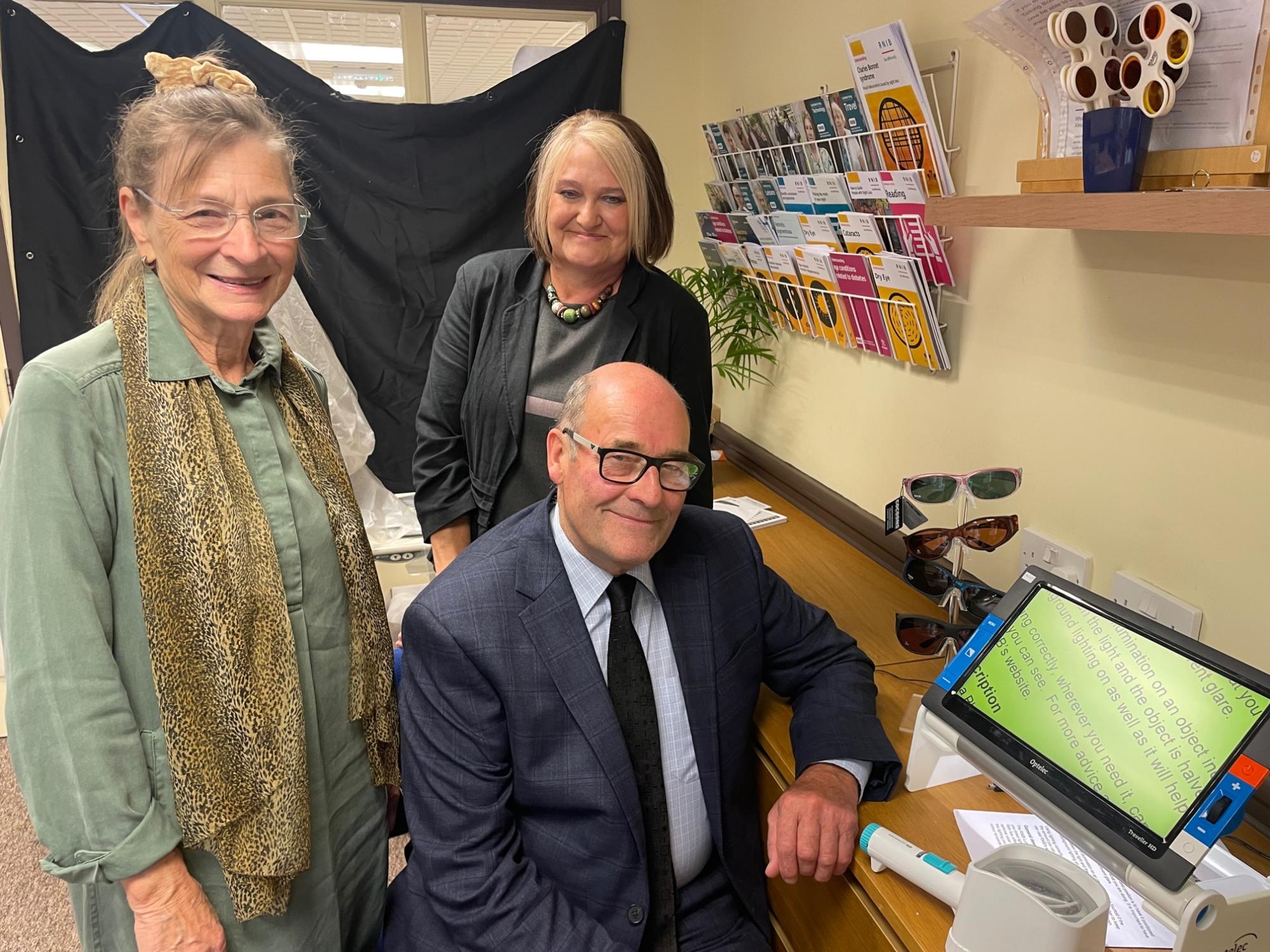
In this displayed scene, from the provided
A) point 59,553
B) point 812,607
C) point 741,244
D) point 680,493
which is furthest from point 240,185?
point 741,244

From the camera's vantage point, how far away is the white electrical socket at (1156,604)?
1.39 metres

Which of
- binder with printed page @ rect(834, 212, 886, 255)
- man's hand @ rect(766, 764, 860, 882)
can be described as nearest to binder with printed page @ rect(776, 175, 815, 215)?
binder with printed page @ rect(834, 212, 886, 255)

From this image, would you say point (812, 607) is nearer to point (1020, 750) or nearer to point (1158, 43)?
point (1020, 750)

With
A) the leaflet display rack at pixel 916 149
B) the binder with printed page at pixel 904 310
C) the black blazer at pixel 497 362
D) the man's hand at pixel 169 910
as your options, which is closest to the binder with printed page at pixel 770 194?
the leaflet display rack at pixel 916 149

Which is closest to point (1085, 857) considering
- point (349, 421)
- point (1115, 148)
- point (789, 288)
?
point (1115, 148)

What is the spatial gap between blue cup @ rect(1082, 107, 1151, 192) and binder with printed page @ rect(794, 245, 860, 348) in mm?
1015

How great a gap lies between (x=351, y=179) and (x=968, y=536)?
94.6 inches

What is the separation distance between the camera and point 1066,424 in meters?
1.64

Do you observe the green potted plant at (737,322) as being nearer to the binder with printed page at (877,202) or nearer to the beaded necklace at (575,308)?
the binder with printed page at (877,202)

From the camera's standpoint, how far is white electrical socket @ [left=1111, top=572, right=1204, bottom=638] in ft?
4.56

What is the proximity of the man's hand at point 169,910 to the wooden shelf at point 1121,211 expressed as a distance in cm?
142

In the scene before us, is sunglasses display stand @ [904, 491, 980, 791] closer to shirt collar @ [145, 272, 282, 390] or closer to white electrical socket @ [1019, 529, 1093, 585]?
white electrical socket @ [1019, 529, 1093, 585]

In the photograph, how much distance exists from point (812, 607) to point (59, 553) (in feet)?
3.64

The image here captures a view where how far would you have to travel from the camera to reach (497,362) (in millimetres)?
1832
